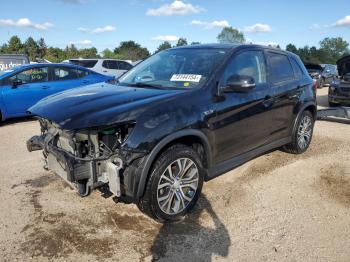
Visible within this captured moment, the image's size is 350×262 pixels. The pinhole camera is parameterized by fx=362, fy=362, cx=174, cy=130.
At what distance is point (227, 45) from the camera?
4766 millimetres

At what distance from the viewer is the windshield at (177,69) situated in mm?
4195

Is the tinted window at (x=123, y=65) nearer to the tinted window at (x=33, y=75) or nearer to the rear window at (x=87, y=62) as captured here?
the rear window at (x=87, y=62)

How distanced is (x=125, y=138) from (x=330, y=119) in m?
7.91

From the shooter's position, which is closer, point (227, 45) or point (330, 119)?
point (227, 45)

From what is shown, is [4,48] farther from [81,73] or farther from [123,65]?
[81,73]

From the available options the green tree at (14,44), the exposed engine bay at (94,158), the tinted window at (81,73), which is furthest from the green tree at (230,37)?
the green tree at (14,44)

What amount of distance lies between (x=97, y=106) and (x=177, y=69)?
52.6 inches

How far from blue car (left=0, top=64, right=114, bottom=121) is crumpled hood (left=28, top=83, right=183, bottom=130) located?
5255 millimetres

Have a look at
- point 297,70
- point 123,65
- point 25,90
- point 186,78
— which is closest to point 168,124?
point 186,78

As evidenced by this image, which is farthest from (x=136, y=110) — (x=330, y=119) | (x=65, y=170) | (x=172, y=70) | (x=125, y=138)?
(x=330, y=119)

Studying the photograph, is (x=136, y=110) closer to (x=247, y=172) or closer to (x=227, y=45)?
(x=227, y=45)

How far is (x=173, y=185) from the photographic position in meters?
3.78

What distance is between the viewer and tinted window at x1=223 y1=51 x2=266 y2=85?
14.4 feet

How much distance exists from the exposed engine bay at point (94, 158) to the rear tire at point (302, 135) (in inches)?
132
